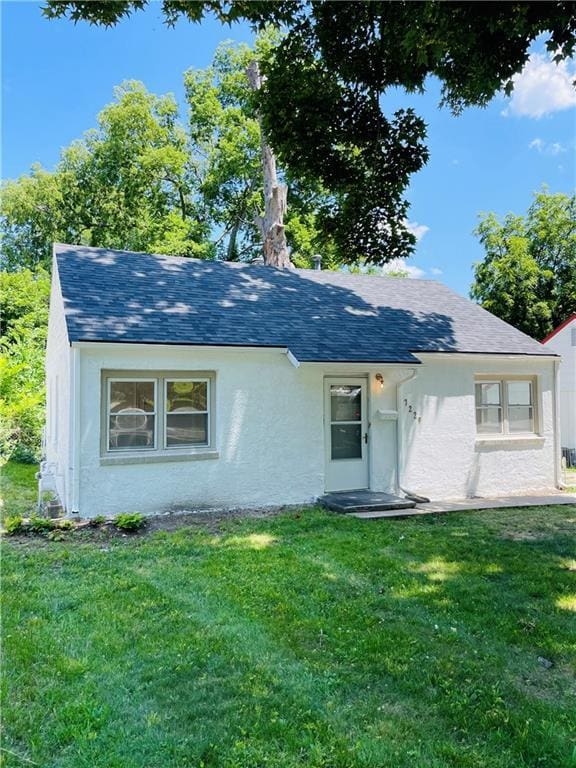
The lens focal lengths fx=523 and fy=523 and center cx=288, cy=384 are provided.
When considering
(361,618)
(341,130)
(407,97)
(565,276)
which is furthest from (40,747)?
(565,276)

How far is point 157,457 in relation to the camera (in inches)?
344

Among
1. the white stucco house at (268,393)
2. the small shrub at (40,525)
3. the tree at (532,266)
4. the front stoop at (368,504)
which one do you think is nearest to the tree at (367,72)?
the white stucco house at (268,393)

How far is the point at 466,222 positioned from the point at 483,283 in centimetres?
401

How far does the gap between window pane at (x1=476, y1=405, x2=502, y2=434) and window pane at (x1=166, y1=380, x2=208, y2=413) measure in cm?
613

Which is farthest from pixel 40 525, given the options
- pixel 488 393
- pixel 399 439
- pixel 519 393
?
pixel 519 393

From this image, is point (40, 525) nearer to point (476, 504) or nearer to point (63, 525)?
point (63, 525)

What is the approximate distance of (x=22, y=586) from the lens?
533cm

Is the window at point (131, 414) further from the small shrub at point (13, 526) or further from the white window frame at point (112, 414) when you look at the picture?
the small shrub at point (13, 526)

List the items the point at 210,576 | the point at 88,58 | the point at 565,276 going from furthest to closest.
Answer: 1. the point at 565,276
2. the point at 88,58
3. the point at 210,576

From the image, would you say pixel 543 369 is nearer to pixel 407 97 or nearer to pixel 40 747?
pixel 407 97

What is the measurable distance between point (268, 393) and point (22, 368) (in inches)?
384

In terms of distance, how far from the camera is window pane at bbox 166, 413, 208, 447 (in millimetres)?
9062

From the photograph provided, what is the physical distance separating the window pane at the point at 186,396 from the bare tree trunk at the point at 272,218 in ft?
38.9

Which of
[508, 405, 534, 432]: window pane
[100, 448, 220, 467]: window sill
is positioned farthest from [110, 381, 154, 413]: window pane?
[508, 405, 534, 432]: window pane
